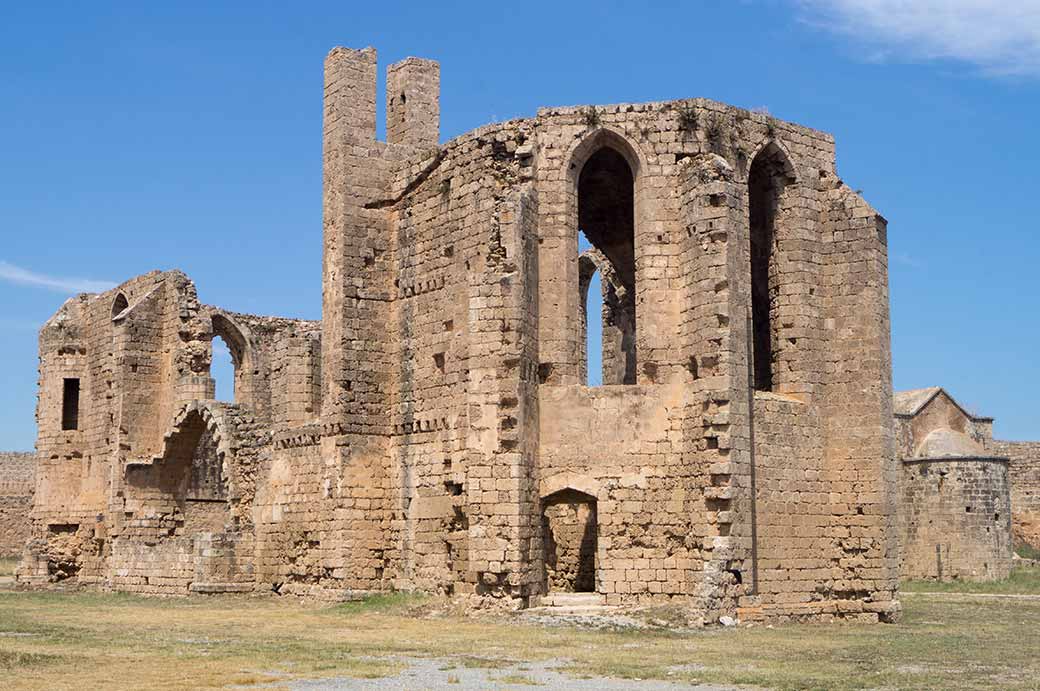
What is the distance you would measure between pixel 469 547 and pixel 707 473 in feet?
11.6

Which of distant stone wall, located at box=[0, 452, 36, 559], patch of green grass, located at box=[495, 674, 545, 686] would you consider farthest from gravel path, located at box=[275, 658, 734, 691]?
distant stone wall, located at box=[0, 452, 36, 559]

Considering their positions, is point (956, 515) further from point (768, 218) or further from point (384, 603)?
point (384, 603)

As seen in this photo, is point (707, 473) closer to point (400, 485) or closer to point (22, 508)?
point (400, 485)

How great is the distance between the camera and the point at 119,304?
2986 centimetres

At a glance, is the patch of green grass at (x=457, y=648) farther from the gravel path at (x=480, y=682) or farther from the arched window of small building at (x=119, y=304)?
the arched window of small building at (x=119, y=304)

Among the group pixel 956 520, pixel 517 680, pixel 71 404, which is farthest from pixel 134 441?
pixel 956 520

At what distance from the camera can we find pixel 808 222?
20.4 m

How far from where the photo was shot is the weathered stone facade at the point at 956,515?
33969 millimetres

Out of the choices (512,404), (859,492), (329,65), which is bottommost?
(859,492)

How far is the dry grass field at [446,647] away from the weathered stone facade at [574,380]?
132cm

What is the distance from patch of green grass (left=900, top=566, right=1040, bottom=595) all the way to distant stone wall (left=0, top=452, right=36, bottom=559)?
1100 inches

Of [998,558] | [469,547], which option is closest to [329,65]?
[469,547]

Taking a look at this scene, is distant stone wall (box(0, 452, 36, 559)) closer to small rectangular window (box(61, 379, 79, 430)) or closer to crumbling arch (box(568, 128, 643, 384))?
small rectangular window (box(61, 379, 79, 430))

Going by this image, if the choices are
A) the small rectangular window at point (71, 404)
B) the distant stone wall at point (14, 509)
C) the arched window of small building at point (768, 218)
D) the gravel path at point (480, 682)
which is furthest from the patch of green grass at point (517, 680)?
the distant stone wall at point (14, 509)
